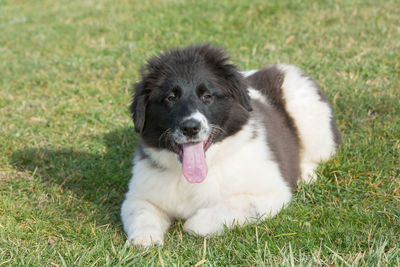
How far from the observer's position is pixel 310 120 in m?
4.97

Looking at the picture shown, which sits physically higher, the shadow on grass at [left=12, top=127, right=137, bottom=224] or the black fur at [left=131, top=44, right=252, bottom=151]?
the black fur at [left=131, top=44, right=252, bottom=151]

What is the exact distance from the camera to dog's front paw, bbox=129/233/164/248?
336 centimetres

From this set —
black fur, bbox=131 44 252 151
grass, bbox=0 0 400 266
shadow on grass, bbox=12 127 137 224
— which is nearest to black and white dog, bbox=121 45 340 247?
black fur, bbox=131 44 252 151

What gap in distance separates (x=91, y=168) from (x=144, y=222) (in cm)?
166

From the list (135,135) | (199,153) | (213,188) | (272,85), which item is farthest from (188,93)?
(135,135)

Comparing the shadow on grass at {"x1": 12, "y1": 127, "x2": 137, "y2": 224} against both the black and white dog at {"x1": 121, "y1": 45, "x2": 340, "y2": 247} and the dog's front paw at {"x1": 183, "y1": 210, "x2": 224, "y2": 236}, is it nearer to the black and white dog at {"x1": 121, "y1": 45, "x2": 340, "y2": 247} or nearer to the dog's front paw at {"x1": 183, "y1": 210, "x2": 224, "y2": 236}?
the black and white dog at {"x1": 121, "y1": 45, "x2": 340, "y2": 247}

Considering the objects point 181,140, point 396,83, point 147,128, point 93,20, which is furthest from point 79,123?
point 93,20

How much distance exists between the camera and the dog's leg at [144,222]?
11.4ft

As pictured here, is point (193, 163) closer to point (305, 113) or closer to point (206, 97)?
point (206, 97)

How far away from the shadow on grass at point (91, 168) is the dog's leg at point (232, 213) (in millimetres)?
1007

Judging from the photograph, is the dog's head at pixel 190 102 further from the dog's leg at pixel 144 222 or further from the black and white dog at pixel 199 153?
the dog's leg at pixel 144 222

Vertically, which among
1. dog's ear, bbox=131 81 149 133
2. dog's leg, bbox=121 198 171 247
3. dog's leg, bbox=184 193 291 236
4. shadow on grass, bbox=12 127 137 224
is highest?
dog's ear, bbox=131 81 149 133

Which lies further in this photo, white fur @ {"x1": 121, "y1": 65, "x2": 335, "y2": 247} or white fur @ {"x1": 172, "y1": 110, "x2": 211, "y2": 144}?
white fur @ {"x1": 121, "y1": 65, "x2": 335, "y2": 247}

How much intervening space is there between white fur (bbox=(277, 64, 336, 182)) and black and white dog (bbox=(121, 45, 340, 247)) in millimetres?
687
